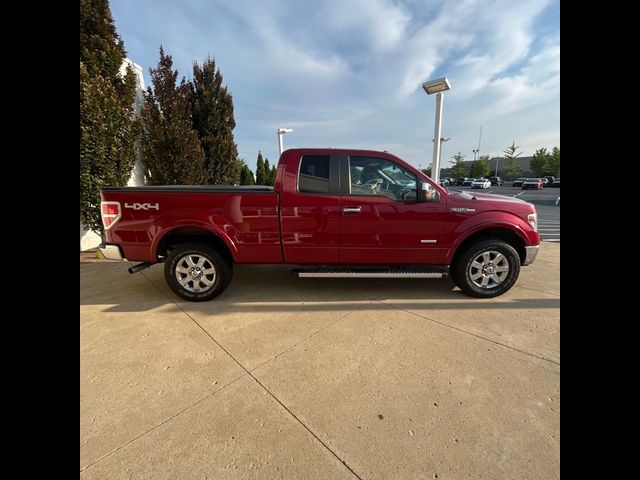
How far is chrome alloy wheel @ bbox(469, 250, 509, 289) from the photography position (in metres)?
3.52

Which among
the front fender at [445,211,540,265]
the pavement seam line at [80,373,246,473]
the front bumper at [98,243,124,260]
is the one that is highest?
the front fender at [445,211,540,265]

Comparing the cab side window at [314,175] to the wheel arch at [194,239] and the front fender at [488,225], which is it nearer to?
the wheel arch at [194,239]

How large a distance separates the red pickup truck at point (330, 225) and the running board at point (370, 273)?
14mm

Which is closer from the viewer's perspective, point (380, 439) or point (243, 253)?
point (380, 439)

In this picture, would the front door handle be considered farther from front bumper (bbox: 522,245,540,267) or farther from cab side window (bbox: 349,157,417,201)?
front bumper (bbox: 522,245,540,267)


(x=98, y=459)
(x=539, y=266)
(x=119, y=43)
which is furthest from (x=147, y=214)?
(x=539, y=266)

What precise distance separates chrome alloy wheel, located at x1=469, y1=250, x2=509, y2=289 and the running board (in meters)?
0.40

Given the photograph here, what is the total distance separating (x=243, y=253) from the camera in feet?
11.5

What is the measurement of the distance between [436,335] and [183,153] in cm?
782

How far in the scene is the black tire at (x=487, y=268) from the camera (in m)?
3.49

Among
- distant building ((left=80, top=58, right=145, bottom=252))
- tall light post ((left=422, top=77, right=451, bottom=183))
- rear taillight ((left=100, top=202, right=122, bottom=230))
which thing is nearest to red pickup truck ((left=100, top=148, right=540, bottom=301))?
rear taillight ((left=100, top=202, right=122, bottom=230))

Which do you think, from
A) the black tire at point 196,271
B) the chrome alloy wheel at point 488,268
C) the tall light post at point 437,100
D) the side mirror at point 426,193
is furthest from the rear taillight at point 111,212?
the tall light post at point 437,100
